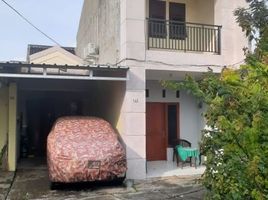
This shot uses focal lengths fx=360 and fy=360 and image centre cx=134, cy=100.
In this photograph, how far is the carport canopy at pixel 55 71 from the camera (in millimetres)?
9945

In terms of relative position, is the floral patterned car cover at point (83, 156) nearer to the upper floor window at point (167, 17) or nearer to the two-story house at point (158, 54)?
the two-story house at point (158, 54)

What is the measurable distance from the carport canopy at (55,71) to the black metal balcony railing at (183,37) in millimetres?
2643

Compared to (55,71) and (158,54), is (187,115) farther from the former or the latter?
(55,71)

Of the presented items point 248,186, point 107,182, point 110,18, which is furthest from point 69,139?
point 248,186

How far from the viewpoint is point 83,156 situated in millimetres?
9242

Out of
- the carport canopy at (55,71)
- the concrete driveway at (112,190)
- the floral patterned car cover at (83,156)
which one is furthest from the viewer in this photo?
the carport canopy at (55,71)

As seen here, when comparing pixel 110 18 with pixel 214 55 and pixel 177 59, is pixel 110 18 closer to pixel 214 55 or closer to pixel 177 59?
pixel 177 59

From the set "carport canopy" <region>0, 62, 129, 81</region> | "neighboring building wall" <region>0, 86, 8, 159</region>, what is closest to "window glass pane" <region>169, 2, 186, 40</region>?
"carport canopy" <region>0, 62, 129, 81</region>

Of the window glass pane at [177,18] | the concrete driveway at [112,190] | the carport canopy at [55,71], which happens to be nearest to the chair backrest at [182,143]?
the concrete driveway at [112,190]

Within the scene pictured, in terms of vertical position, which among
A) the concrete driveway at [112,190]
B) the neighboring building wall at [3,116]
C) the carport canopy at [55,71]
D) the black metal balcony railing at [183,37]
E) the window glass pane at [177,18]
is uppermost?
the window glass pane at [177,18]

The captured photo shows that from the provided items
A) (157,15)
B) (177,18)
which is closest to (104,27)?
(157,15)

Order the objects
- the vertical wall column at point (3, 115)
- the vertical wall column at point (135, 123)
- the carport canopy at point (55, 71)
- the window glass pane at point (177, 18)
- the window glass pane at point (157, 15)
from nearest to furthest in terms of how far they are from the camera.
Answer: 1. the carport canopy at point (55, 71)
2. the vertical wall column at point (135, 123)
3. the vertical wall column at point (3, 115)
4. the window glass pane at point (157, 15)
5. the window glass pane at point (177, 18)

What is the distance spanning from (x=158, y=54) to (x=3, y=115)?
20.0 ft

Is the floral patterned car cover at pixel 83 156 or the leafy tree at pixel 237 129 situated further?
the floral patterned car cover at pixel 83 156
